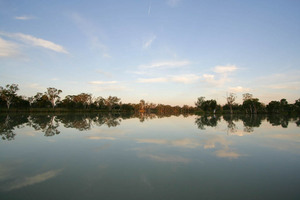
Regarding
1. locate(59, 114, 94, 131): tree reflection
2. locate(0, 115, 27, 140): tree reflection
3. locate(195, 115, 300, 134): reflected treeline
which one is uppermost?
locate(195, 115, 300, 134): reflected treeline

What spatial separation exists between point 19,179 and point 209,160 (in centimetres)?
519

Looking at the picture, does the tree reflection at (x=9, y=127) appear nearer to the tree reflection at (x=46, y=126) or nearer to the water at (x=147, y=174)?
the tree reflection at (x=46, y=126)

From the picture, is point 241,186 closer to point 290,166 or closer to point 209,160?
point 209,160

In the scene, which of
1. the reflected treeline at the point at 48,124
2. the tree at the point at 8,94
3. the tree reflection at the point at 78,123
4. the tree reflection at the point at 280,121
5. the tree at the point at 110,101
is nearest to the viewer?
the reflected treeline at the point at 48,124

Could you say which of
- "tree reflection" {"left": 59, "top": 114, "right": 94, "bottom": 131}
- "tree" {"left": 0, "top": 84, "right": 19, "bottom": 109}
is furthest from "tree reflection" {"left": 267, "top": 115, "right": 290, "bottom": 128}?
"tree" {"left": 0, "top": 84, "right": 19, "bottom": 109}

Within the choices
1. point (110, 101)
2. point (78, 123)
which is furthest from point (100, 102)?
point (78, 123)

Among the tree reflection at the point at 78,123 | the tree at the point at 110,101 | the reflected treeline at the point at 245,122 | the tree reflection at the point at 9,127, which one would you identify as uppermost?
the tree at the point at 110,101

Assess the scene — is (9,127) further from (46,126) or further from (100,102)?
(100,102)

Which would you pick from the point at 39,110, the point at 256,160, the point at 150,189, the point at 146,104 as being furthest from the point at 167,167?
the point at 146,104

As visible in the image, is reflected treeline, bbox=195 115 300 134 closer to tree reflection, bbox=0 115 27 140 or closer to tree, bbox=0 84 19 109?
tree reflection, bbox=0 115 27 140

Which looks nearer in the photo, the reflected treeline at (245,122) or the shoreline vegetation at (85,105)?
the reflected treeline at (245,122)

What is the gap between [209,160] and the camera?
5609 mm

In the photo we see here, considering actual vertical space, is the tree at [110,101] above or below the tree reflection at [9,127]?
above

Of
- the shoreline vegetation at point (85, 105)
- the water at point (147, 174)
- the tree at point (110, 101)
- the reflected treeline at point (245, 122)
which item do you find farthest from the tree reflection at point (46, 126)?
the tree at point (110, 101)
